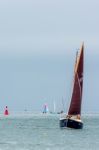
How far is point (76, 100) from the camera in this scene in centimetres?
13850

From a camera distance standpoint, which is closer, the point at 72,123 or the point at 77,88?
the point at 72,123

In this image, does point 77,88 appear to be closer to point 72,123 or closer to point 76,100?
point 76,100

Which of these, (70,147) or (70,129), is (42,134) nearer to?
(70,129)

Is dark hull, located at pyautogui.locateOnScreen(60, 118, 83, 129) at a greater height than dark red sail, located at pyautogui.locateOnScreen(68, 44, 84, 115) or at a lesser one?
lesser

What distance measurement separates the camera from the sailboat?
135500 millimetres

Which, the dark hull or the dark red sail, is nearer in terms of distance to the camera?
the dark hull

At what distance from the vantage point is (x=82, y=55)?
136375 mm

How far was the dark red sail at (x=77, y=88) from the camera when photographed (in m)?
137

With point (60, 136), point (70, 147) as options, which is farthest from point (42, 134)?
point (70, 147)

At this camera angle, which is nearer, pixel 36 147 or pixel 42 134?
pixel 36 147

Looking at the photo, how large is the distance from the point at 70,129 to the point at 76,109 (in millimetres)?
3025

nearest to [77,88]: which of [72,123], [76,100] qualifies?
[76,100]

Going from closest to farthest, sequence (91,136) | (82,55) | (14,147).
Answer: (14,147) < (91,136) < (82,55)

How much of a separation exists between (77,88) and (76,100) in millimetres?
1649
